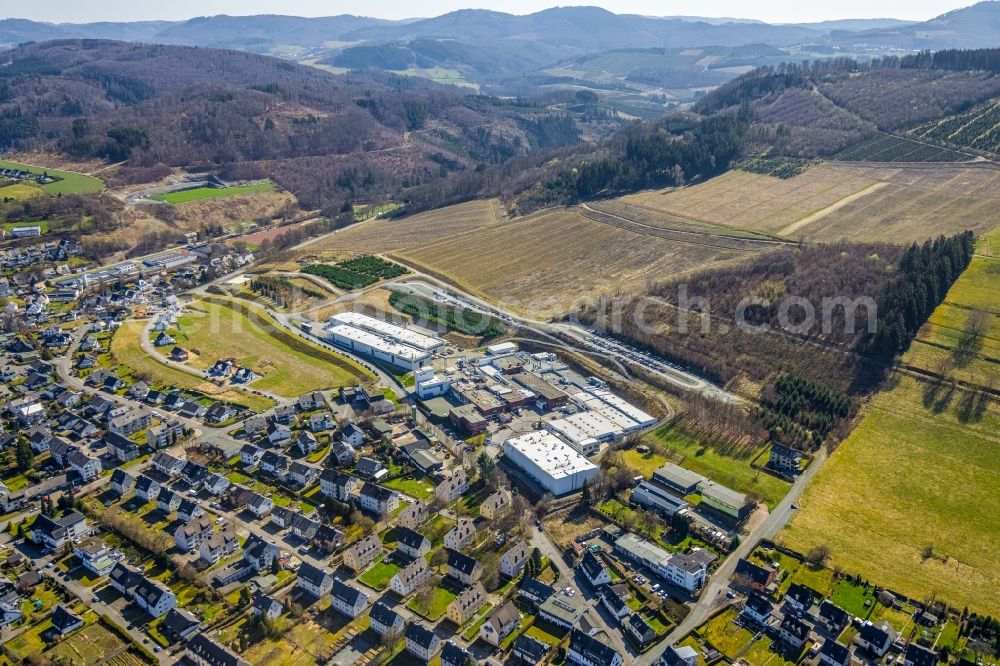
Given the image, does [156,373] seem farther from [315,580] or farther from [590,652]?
[590,652]

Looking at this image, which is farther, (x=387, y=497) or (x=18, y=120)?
(x=18, y=120)

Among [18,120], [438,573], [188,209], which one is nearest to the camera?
[438,573]

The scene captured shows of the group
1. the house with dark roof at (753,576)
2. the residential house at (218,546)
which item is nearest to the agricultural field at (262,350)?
the residential house at (218,546)

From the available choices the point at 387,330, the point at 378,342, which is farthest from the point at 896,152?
the point at 378,342

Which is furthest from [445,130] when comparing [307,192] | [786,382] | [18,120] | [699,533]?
[699,533]

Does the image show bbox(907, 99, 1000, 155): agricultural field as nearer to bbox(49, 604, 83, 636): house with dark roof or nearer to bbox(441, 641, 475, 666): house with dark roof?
bbox(441, 641, 475, 666): house with dark roof

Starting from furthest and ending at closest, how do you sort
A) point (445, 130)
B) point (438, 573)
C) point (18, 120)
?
point (445, 130) → point (18, 120) → point (438, 573)

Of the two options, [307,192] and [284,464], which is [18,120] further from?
[284,464]
